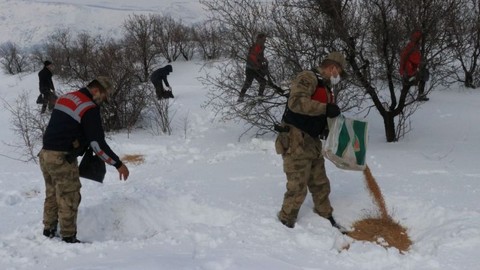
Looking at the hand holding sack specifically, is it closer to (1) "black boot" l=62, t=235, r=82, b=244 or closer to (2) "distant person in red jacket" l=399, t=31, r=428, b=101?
(1) "black boot" l=62, t=235, r=82, b=244

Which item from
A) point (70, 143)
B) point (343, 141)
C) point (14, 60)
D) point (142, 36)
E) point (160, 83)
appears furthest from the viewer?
point (14, 60)

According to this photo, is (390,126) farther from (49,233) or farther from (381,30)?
(49,233)

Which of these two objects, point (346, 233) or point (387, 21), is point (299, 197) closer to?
point (346, 233)

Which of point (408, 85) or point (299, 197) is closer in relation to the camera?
point (299, 197)

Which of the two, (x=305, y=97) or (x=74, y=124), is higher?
(x=305, y=97)

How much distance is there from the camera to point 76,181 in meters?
4.10

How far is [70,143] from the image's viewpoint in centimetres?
397

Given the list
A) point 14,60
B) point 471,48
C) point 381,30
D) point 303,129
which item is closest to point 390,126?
point 381,30

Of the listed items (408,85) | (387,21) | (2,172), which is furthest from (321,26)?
(2,172)

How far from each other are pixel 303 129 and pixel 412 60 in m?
3.01

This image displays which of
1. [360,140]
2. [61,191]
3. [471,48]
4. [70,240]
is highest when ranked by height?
[471,48]

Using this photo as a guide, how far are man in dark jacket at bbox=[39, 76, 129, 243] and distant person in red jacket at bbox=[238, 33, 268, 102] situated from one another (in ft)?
11.1

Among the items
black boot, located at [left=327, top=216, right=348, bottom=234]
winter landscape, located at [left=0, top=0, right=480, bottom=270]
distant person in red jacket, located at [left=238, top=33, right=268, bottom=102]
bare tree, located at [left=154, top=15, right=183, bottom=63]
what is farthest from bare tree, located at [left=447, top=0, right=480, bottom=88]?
bare tree, located at [left=154, top=15, right=183, bottom=63]

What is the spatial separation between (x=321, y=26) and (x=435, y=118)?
9.70ft
